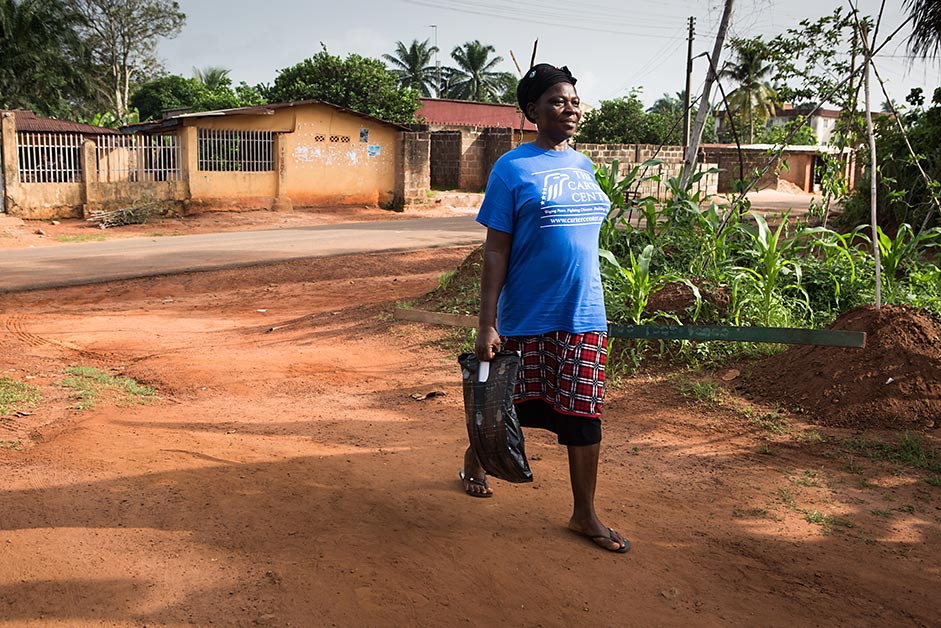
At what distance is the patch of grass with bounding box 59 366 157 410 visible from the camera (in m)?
4.91

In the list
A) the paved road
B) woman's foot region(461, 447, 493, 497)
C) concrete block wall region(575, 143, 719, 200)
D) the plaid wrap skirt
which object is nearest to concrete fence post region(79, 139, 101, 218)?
the paved road

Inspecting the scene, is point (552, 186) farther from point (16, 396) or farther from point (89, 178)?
point (89, 178)

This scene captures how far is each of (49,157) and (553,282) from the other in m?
18.5

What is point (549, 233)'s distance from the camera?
2969mm

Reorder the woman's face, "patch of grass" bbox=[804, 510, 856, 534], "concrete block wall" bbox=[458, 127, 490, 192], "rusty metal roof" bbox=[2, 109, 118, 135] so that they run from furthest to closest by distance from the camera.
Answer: "concrete block wall" bbox=[458, 127, 490, 192] < "rusty metal roof" bbox=[2, 109, 118, 135] < "patch of grass" bbox=[804, 510, 856, 534] < the woman's face

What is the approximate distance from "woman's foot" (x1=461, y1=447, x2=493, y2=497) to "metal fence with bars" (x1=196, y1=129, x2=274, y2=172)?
18.8 m

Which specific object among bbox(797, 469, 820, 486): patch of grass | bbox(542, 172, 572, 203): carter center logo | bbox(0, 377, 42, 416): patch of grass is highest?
bbox(542, 172, 572, 203): carter center logo

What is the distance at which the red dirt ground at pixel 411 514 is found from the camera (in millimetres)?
2645

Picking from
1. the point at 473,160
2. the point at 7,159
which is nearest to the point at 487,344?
the point at 7,159

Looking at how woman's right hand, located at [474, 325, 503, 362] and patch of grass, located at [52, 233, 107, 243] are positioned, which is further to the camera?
patch of grass, located at [52, 233, 107, 243]

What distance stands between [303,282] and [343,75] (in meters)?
22.5

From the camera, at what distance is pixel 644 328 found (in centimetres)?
348

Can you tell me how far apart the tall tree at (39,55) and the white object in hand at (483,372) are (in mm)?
32298

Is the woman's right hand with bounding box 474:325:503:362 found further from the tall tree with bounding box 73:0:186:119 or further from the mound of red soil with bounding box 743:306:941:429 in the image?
the tall tree with bounding box 73:0:186:119
